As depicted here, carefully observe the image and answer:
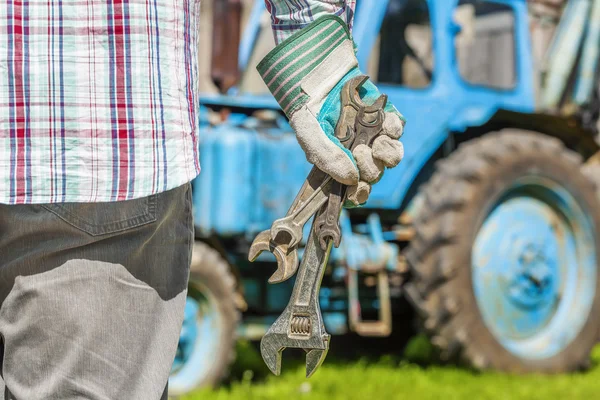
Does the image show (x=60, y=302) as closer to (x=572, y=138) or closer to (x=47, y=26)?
(x=47, y=26)

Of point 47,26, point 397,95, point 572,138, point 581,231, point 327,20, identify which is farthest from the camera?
point 572,138

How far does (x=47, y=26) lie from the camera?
1274 mm

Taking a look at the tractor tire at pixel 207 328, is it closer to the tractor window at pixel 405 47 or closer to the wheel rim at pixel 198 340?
the wheel rim at pixel 198 340

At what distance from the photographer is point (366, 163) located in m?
1.46

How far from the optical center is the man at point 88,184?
50.1 inches

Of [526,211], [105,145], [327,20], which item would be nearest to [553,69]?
[526,211]

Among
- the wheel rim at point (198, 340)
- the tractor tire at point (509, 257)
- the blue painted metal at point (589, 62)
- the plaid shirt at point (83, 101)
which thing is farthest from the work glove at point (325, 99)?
the blue painted metal at point (589, 62)

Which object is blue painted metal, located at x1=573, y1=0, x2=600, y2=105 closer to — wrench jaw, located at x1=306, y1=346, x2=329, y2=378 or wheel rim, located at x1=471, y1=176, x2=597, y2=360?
wheel rim, located at x1=471, y1=176, x2=597, y2=360

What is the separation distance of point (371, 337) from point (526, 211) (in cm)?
125

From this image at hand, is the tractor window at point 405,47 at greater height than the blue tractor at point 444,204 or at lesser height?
greater

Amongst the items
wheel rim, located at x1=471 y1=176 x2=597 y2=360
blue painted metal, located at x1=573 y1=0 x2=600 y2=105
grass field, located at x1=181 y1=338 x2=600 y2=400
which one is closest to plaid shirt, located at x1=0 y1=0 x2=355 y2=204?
grass field, located at x1=181 y1=338 x2=600 y2=400

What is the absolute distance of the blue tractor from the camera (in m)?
4.09

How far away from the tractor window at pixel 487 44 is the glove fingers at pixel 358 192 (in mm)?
3700

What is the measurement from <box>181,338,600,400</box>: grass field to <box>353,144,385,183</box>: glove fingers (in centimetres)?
245
